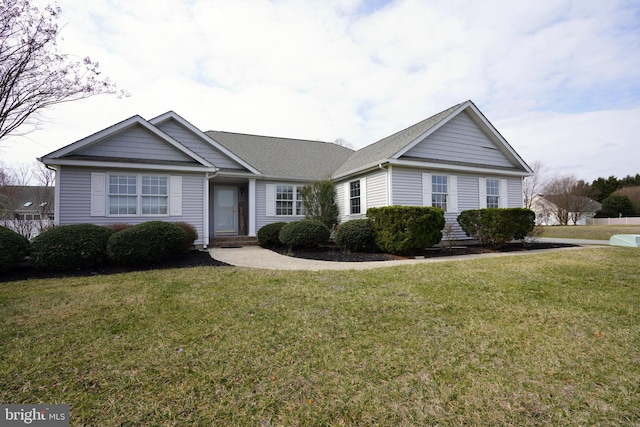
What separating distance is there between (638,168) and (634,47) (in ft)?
179

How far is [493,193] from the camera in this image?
14398 mm

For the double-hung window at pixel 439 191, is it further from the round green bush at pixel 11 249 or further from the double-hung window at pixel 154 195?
the round green bush at pixel 11 249

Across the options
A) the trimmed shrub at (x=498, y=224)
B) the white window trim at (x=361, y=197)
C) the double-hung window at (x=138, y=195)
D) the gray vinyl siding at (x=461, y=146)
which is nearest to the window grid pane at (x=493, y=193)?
the gray vinyl siding at (x=461, y=146)

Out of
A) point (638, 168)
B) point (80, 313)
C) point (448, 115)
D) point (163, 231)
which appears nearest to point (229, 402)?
point (80, 313)

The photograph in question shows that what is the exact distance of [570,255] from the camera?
890 centimetres

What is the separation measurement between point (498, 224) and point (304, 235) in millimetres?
7173

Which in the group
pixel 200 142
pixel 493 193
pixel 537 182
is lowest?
pixel 493 193

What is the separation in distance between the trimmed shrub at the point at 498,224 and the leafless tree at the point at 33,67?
555 inches

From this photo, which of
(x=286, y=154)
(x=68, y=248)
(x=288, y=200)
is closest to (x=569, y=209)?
(x=286, y=154)

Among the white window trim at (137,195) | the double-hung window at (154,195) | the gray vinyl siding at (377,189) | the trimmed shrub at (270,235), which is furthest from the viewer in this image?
the trimmed shrub at (270,235)

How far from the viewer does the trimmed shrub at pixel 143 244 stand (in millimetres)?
7871

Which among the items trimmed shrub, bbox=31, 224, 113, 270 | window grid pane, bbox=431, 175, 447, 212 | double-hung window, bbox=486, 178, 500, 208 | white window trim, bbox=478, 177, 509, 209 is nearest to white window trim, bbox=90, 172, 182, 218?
trimmed shrub, bbox=31, 224, 113, 270

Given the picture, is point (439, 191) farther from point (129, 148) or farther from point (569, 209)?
point (569, 209)

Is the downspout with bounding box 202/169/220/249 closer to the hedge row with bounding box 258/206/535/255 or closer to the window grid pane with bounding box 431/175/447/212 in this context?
the hedge row with bounding box 258/206/535/255
